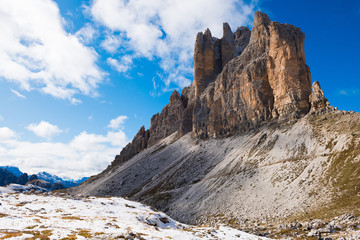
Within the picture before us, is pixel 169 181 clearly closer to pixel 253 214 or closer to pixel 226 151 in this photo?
pixel 226 151

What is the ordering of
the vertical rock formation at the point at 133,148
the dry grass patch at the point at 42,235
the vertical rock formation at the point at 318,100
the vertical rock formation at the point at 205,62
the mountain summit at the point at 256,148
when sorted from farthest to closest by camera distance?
the vertical rock formation at the point at 133,148 → the vertical rock formation at the point at 205,62 → the vertical rock formation at the point at 318,100 → the mountain summit at the point at 256,148 → the dry grass patch at the point at 42,235

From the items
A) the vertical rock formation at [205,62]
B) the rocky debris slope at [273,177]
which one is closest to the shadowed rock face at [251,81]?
the vertical rock formation at [205,62]

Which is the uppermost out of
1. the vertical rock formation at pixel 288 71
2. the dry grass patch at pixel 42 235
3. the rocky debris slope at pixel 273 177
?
the vertical rock formation at pixel 288 71

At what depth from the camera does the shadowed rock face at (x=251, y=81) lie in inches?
3049

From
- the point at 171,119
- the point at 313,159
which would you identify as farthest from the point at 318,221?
the point at 171,119

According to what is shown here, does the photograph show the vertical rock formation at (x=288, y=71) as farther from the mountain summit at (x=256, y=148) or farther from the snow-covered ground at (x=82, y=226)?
the snow-covered ground at (x=82, y=226)

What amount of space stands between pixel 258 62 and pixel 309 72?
62.7 feet

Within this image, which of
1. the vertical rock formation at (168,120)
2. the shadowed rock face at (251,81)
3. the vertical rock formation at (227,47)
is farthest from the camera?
the vertical rock formation at (168,120)

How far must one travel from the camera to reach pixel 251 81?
92.4 metres

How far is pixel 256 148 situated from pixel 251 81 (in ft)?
117

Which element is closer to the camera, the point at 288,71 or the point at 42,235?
the point at 42,235

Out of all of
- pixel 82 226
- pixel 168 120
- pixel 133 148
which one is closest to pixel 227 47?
pixel 168 120

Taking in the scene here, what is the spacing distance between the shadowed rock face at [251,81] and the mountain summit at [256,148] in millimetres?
364

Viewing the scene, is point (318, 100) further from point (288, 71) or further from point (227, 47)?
point (227, 47)
